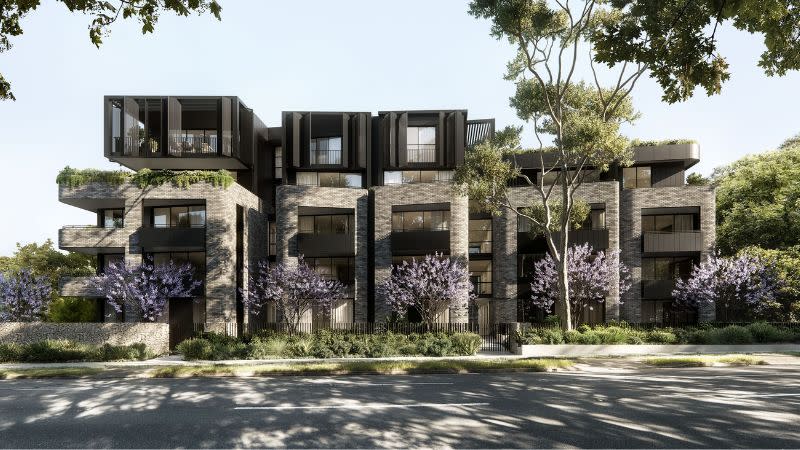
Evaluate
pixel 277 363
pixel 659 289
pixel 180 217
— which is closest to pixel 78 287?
pixel 180 217

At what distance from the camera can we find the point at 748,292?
28219 millimetres

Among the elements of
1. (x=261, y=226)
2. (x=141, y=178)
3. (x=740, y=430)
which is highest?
(x=141, y=178)

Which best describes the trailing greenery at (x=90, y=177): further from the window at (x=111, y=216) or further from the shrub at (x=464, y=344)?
the shrub at (x=464, y=344)

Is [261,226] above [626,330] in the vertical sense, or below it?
above

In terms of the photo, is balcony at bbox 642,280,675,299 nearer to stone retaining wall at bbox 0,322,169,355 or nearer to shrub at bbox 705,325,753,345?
shrub at bbox 705,325,753,345

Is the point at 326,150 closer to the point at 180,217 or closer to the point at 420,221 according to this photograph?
the point at 420,221

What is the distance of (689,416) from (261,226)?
29690 mm

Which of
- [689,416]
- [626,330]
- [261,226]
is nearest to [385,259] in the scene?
[261,226]

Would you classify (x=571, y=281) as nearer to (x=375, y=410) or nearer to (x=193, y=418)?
(x=375, y=410)

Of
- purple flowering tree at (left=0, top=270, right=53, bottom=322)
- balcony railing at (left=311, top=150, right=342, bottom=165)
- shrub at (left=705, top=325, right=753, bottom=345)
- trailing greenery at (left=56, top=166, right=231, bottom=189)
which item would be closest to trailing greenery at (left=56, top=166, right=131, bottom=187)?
trailing greenery at (left=56, top=166, right=231, bottom=189)

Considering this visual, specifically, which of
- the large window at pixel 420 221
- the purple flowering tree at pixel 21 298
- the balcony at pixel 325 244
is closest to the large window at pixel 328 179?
the large window at pixel 420 221

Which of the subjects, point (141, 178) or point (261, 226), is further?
point (261, 226)

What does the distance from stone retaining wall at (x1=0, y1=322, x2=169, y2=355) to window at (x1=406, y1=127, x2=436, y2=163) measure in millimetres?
19790

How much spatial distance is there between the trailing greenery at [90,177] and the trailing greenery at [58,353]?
10877 millimetres
